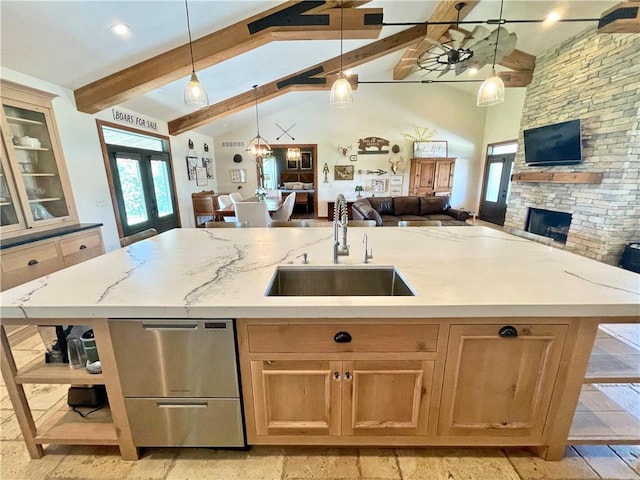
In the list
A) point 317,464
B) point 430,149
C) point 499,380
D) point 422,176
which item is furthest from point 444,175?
point 317,464

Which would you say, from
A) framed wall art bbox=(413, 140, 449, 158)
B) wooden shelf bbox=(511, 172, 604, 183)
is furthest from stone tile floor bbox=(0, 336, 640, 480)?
framed wall art bbox=(413, 140, 449, 158)

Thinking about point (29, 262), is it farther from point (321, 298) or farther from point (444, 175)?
point (444, 175)

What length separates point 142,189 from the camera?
15.7 feet

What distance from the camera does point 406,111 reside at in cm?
748

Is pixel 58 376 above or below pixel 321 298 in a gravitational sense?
below

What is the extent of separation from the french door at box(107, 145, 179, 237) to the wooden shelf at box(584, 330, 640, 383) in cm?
524

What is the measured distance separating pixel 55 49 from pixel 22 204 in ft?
4.91

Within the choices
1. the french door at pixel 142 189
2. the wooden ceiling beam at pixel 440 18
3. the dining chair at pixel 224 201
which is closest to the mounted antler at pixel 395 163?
the wooden ceiling beam at pixel 440 18

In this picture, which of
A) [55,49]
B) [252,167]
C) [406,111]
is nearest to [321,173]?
[252,167]

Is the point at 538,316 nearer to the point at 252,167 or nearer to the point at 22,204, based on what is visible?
the point at 22,204

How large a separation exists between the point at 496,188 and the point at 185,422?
8.30 meters

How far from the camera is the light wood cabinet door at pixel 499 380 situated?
114 cm

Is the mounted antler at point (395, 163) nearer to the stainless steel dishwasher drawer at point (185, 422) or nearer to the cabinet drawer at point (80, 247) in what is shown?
the cabinet drawer at point (80, 247)

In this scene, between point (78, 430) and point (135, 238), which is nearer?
point (78, 430)
